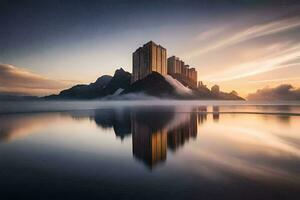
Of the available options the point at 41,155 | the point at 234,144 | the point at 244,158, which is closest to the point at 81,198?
the point at 41,155

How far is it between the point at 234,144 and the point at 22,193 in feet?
57.7

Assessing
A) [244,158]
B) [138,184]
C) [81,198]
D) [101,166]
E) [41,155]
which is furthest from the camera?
[41,155]

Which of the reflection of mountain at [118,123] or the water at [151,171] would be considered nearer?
the water at [151,171]

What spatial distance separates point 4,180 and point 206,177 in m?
10.4

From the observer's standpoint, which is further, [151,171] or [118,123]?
[118,123]

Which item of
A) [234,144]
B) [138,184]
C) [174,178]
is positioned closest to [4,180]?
[138,184]

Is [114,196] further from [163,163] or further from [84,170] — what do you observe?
[163,163]

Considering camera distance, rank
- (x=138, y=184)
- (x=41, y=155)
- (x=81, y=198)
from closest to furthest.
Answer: (x=81, y=198)
(x=138, y=184)
(x=41, y=155)

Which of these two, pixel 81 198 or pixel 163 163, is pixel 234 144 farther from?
pixel 81 198

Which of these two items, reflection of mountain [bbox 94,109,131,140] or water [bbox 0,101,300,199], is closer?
water [bbox 0,101,300,199]

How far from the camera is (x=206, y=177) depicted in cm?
1108

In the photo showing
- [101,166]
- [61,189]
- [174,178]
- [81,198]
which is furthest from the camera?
[101,166]

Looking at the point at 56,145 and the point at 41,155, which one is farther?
the point at 56,145

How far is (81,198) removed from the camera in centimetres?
856
